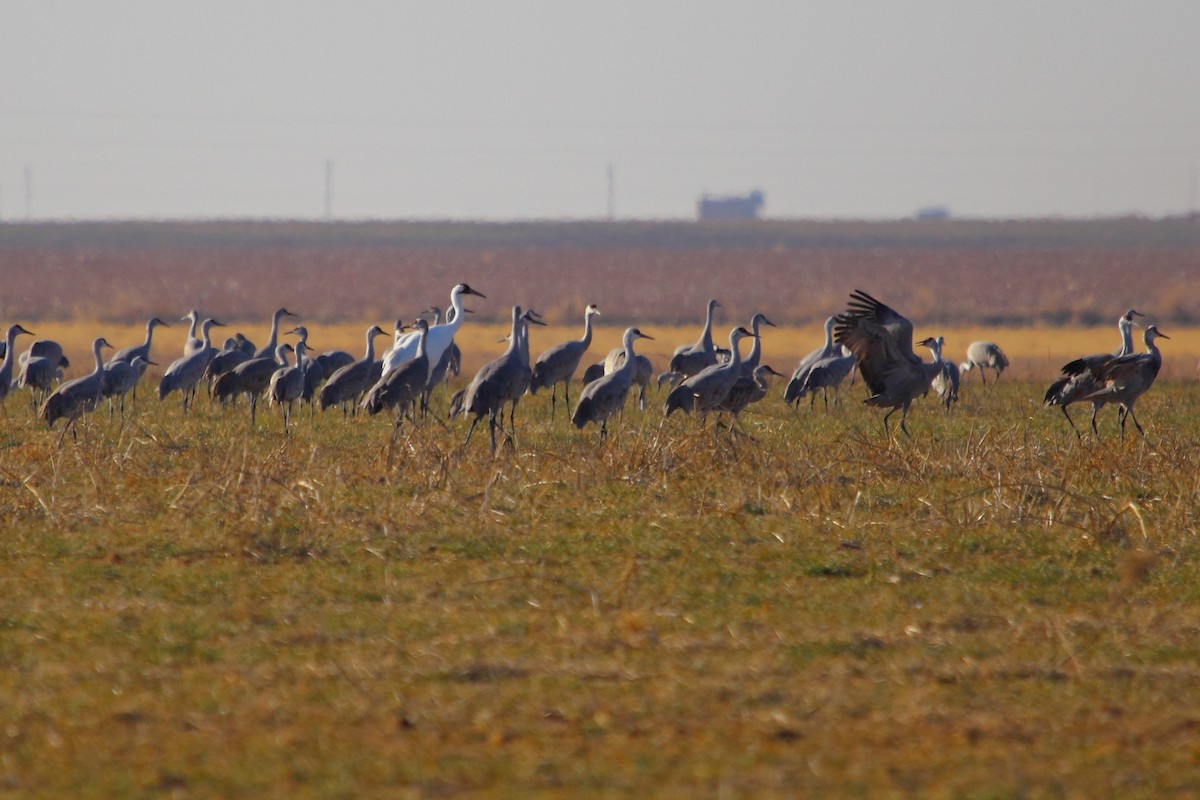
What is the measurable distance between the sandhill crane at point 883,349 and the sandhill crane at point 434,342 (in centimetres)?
348

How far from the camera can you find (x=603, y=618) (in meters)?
5.71

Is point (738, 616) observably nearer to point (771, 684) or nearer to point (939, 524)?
point (771, 684)

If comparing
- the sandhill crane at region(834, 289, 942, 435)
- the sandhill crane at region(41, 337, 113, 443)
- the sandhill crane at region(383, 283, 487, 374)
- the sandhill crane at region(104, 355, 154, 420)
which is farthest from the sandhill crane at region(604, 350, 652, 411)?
the sandhill crane at region(41, 337, 113, 443)

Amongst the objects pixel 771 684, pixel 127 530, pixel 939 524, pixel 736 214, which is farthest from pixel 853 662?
pixel 736 214

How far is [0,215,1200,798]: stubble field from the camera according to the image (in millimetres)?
4043

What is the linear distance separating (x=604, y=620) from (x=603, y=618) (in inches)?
1.4

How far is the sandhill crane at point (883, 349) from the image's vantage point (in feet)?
34.8

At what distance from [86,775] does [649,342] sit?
89.0ft

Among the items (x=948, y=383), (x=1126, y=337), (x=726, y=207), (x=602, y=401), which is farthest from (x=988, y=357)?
(x=726, y=207)

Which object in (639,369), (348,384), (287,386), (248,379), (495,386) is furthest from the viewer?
(639,369)

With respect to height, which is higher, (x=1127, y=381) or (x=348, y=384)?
(x=1127, y=381)

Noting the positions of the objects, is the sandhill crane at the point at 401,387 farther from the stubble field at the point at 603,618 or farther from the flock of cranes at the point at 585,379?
the stubble field at the point at 603,618

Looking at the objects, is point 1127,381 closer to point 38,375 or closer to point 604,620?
point 604,620

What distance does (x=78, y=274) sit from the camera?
49719mm
